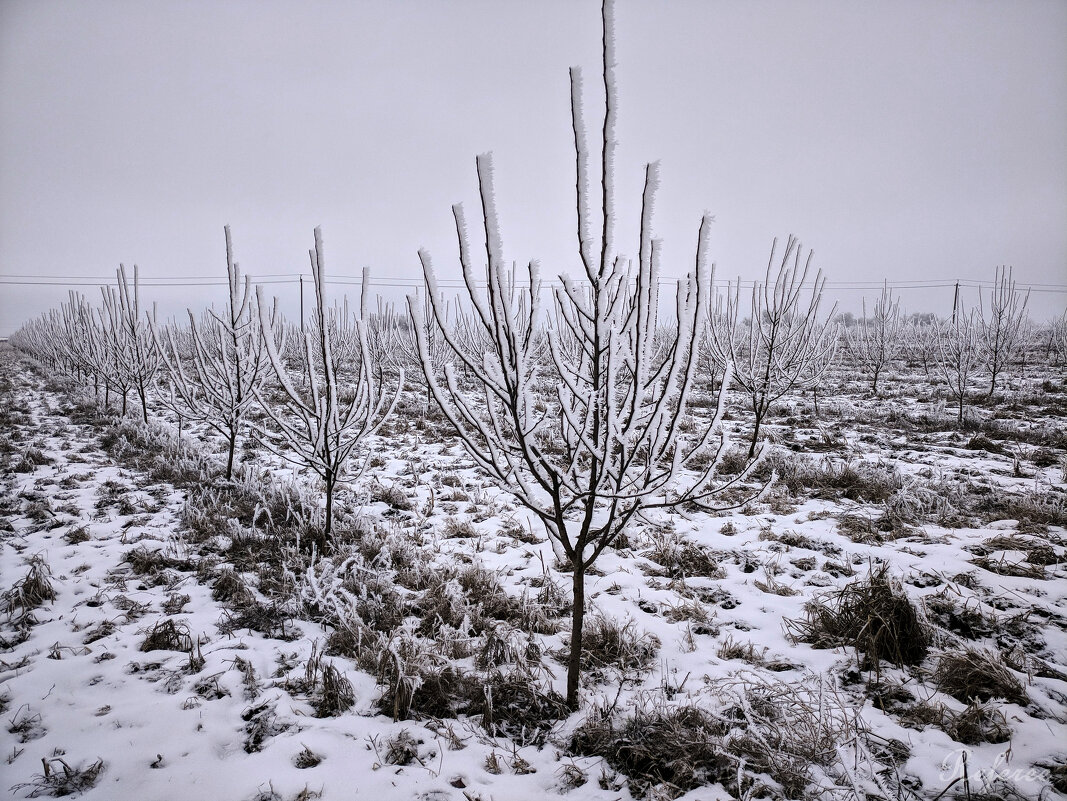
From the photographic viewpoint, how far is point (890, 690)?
2.13 metres

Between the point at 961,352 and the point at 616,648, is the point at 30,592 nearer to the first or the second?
the point at 616,648

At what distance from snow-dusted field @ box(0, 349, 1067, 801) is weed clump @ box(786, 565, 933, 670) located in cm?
2

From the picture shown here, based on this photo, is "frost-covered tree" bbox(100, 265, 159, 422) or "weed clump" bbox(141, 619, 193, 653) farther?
"frost-covered tree" bbox(100, 265, 159, 422)

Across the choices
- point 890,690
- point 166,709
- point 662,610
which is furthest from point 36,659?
point 890,690

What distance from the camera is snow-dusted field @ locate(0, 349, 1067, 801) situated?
177 centimetres

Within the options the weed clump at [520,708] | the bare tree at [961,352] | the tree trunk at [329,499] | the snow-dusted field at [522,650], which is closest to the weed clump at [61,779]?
the snow-dusted field at [522,650]

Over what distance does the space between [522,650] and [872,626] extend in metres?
1.97

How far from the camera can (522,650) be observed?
2457 millimetres

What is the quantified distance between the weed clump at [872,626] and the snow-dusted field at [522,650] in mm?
16

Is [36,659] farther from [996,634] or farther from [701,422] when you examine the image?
[701,422]

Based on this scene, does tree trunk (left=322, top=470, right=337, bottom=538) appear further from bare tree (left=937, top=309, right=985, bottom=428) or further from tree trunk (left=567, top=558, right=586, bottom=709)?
bare tree (left=937, top=309, right=985, bottom=428)

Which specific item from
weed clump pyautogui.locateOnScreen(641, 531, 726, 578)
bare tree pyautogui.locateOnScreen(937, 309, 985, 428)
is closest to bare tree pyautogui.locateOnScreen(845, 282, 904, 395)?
bare tree pyautogui.locateOnScreen(937, 309, 985, 428)

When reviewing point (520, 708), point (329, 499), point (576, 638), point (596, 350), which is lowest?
point (520, 708)

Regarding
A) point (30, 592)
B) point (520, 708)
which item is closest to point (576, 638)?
point (520, 708)
